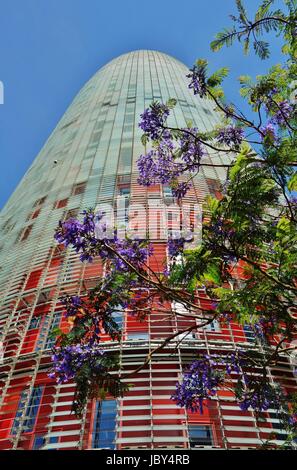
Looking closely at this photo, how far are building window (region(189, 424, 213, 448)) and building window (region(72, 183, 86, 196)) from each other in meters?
8.54

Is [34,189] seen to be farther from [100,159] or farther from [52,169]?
[100,159]

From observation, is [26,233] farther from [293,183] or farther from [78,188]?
[293,183]

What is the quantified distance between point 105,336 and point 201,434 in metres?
2.67

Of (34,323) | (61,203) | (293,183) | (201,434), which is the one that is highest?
(61,203)

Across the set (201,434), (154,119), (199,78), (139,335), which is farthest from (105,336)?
(199,78)

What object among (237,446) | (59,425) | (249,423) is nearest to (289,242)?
(237,446)

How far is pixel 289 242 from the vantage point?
3457mm

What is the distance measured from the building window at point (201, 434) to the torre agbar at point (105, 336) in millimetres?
19

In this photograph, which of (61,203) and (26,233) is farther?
(61,203)

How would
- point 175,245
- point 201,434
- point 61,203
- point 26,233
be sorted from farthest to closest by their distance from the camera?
point 61,203 < point 26,233 < point 201,434 < point 175,245

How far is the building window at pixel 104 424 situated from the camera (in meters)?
6.38

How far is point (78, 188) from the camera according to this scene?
13312 mm

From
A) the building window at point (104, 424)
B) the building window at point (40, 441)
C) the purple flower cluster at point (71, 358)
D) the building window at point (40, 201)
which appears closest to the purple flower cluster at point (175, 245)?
A: the purple flower cluster at point (71, 358)
